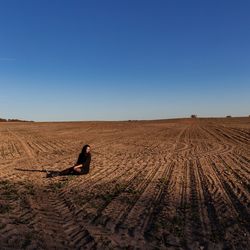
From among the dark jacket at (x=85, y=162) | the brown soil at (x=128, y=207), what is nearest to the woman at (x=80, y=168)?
the dark jacket at (x=85, y=162)

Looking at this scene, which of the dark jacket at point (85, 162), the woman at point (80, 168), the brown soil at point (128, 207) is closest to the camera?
the brown soil at point (128, 207)

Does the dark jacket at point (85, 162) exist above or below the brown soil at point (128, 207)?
above

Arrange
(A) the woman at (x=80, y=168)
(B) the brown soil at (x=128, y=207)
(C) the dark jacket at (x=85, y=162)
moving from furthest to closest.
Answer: (C) the dark jacket at (x=85, y=162)
(A) the woman at (x=80, y=168)
(B) the brown soil at (x=128, y=207)

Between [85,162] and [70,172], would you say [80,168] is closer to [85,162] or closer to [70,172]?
[85,162]

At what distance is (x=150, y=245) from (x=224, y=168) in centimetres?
879

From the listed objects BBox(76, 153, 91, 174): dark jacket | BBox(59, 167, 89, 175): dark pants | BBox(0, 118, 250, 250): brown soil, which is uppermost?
BBox(76, 153, 91, 174): dark jacket

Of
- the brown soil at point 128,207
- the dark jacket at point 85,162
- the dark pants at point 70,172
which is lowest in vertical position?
the brown soil at point 128,207

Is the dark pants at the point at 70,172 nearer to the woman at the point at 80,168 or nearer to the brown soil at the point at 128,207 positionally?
the woman at the point at 80,168

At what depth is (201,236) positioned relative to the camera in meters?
6.68

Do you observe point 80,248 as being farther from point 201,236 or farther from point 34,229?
point 201,236

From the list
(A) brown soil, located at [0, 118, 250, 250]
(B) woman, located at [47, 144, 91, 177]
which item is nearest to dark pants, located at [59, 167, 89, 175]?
(B) woman, located at [47, 144, 91, 177]

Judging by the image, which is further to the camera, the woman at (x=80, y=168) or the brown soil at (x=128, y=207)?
the woman at (x=80, y=168)

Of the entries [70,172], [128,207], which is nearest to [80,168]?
[70,172]

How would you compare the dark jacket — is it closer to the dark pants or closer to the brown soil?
the dark pants
